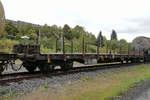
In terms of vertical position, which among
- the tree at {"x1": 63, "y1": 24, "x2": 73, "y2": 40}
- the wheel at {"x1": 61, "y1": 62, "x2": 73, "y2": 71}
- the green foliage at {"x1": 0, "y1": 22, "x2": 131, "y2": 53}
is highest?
the tree at {"x1": 63, "y1": 24, "x2": 73, "y2": 40}

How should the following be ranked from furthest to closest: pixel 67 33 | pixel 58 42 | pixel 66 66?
pixel 67 33 → pixel 58 42 → pixel 66 66

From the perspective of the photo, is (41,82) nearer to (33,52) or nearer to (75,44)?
(33,52)

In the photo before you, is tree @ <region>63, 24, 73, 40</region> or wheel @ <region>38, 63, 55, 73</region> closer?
wheel @ <region>38, 63, 55, 73</region>

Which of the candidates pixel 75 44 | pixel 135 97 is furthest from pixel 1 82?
pixel 75 44

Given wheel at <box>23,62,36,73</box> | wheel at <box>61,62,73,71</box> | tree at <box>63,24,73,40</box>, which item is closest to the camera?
wheel at <box>23,62,36,73</box>

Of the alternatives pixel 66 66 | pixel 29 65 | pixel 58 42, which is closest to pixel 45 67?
pixel 29 65

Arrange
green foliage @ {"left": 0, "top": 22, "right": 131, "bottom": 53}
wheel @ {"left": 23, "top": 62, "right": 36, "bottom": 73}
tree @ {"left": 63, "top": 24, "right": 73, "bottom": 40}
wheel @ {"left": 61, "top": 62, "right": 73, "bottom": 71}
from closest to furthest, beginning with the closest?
wheel @ {"left": 23, "top": 62, "right": 36, "bottom": 73} < wheel @ {"left": 61, "top": 62, "right": 73, "bottom": 71} < green foliage @ {"left": 0, "top": 22, "right": 131, "bottom": 53} < tree @ {"left": 63, "top": 24, "right": 73, "bottom": 40}

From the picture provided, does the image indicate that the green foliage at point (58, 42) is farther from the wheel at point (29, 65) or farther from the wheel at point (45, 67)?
the wheel at point (45, 67)

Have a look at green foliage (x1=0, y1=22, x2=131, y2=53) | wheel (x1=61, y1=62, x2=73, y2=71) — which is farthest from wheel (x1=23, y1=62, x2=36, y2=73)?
wheel (x1=61, y1=62, x2=73, y2=71)

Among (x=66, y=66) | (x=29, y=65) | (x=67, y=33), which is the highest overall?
(x=67, y=33)

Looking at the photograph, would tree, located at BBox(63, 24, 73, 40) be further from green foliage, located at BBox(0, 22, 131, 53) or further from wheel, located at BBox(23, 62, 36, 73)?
wheel, located at BBox(23, 62, 36, 73)

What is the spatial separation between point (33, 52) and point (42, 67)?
1.39m

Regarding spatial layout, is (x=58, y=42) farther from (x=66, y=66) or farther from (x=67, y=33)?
(x=67, y=33)

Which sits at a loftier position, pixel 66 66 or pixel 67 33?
pixel 67 33
